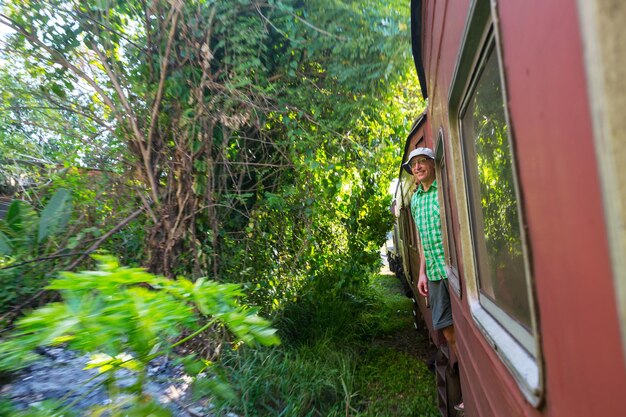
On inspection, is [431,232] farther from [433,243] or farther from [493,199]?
[493,199]

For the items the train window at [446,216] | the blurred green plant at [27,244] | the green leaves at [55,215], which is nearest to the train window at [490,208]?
the train window at [446,216]

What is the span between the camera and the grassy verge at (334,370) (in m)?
3.96

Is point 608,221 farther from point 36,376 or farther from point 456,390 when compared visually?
point 36,376

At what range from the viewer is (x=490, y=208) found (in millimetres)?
1725

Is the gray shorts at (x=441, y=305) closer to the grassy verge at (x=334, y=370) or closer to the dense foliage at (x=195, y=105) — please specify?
the grassy verge at (x=334, y=370)

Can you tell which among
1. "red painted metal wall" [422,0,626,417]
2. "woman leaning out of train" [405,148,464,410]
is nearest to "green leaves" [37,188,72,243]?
"woman leaning out of train" [405,148,464,410]

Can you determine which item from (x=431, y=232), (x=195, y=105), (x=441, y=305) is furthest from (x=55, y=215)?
(x=441, y=305)

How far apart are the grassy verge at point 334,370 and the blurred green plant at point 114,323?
5.41 ft

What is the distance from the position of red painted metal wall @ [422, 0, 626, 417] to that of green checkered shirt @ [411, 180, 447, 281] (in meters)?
2.34

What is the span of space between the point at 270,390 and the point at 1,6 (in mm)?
4932

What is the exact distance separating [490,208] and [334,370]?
330cm

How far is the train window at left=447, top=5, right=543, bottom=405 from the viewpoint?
118 centimetres

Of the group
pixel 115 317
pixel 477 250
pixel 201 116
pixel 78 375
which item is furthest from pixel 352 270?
pixel 115 317

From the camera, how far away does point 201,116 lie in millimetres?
4633
